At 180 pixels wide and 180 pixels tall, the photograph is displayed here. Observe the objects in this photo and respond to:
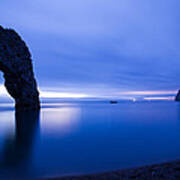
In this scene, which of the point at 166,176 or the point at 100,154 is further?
the point at 100,154

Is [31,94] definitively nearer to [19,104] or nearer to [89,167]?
[19,104]

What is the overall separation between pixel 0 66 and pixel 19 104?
414 inches

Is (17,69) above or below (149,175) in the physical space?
above

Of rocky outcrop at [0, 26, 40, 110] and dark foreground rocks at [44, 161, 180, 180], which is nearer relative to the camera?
dark foreground rocks at [44, 161, 180, 180]

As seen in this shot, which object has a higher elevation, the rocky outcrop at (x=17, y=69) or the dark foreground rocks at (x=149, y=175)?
the rocky outcrop at (x=17, y=69)

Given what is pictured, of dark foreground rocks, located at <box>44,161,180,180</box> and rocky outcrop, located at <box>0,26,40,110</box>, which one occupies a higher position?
rocky outcrop, located at <box>0,26,40,110</box>

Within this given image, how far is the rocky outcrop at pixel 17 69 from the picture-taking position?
26.8m

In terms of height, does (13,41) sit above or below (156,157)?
above

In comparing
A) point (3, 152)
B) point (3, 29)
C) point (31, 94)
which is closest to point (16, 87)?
point (31, 94)

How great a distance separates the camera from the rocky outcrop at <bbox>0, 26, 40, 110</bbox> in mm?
26828

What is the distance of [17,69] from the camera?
95.5 ft

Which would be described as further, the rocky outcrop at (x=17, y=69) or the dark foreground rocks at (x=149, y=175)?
the rocky outcrop at (x=17, y=69)

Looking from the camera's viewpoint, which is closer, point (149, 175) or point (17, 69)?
point (149, 175)

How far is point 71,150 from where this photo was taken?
8141 millimetres
